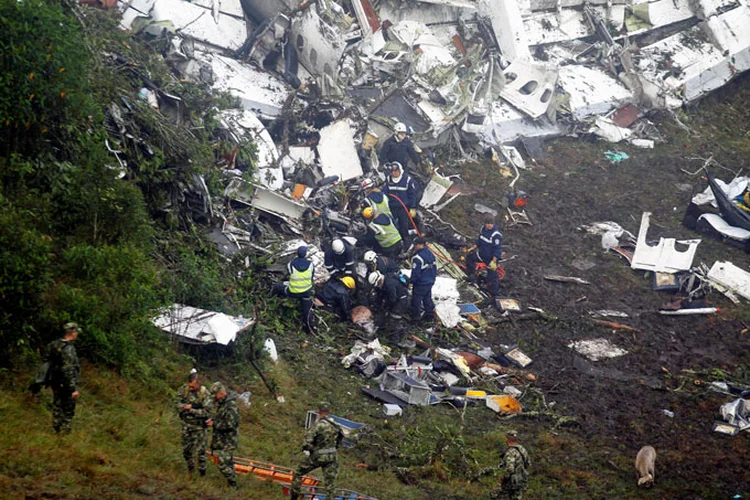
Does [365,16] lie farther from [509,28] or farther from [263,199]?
[263,199]

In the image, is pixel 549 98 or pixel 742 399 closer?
pixel 742 399

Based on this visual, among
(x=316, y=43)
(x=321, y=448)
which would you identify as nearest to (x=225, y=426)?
(x=321, y=448)

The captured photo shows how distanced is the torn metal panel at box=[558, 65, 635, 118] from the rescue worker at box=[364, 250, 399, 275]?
9.49 m

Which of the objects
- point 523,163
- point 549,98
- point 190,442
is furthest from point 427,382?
point 549,98

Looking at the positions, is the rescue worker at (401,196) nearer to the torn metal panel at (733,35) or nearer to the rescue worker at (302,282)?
the rescue worker at (302,282)

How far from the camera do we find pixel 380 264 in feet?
42.8

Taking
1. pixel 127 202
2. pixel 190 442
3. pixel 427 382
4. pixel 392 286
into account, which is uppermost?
pixel 127 202

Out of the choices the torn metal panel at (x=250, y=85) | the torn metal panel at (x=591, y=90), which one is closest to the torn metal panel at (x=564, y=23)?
the torn metal panel at (x=591, y=90)

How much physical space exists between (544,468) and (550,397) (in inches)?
75.9

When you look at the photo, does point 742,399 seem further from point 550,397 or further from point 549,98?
point 549,98

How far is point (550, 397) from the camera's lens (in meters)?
11.2

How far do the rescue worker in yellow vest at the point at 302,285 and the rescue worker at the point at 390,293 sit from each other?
1.30 metres

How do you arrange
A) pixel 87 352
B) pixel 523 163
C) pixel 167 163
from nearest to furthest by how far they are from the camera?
pixel 87 352, pixel 167 163, pixel 523 163

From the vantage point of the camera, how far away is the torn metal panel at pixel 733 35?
22219 mm
